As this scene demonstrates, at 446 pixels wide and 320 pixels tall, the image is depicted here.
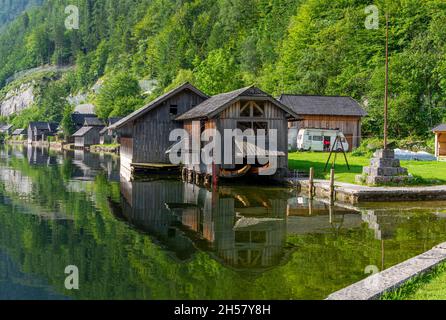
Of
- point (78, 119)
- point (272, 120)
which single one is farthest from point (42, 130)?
point (272, 120)

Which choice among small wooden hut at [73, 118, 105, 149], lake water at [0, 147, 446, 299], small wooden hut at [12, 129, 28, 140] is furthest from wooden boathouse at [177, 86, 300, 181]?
small wooden hut at [12, 129, 28, 140]

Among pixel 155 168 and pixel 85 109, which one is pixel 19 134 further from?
pixel 155 168

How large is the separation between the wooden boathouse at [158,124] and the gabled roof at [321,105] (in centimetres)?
1699

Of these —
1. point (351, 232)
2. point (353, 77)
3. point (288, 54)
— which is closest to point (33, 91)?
point (288, 54)

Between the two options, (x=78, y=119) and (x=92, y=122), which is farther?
(x=78, y=119)

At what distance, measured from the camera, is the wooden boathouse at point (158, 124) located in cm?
4072

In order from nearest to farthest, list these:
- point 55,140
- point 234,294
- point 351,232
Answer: point 234,294 → point 351,232 → point 55,140

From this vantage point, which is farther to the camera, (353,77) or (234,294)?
(353,77)

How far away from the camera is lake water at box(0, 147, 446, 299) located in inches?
459

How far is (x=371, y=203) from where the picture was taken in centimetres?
2406

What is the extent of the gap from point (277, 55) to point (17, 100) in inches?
4877

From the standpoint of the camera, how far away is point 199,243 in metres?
15.8
